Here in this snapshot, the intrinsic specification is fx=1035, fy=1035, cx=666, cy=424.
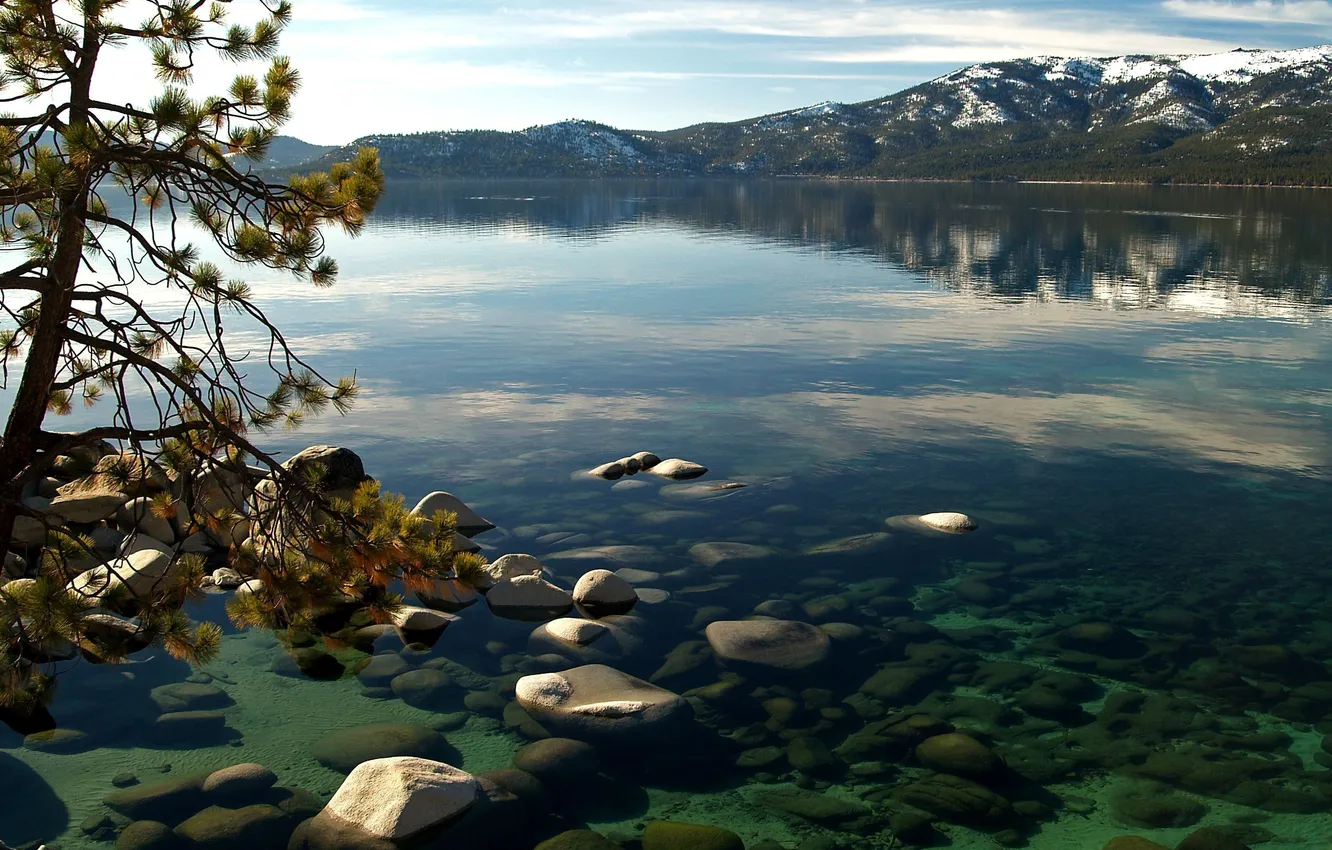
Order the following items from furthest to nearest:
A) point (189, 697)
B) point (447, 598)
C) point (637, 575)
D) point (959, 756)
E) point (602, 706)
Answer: point (637, 575)
point (447, 598)
point (189, 697)
point (602, 706)
point (959, 756)

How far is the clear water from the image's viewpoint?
11109 mm

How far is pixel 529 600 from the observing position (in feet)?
50.5

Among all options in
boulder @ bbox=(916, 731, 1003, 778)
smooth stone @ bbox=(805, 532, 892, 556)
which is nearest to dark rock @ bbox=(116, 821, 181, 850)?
boulder @ bbox=(916, 731, 1003, 778)

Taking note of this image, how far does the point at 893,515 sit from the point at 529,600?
730cm

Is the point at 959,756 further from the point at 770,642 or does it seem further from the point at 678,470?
the point at 678,470

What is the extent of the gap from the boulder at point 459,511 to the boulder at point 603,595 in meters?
3.31

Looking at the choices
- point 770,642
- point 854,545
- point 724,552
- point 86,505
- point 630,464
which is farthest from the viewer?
point 630,464

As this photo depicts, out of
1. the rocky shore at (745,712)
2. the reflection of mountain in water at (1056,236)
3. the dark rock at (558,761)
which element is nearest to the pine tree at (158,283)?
the rocky shore at (745,712)

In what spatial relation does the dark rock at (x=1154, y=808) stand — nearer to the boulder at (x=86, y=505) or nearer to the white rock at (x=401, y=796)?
the white rock at (x=401, y=796)

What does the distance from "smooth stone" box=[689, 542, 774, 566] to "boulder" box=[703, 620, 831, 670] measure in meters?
2.57

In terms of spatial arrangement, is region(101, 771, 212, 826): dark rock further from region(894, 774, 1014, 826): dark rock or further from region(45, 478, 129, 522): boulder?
region(45, 478, 129, 522): boulder

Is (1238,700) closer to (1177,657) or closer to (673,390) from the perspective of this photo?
(1177,657)

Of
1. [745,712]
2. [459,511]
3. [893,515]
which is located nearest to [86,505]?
[459,511]

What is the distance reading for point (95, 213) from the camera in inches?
352
